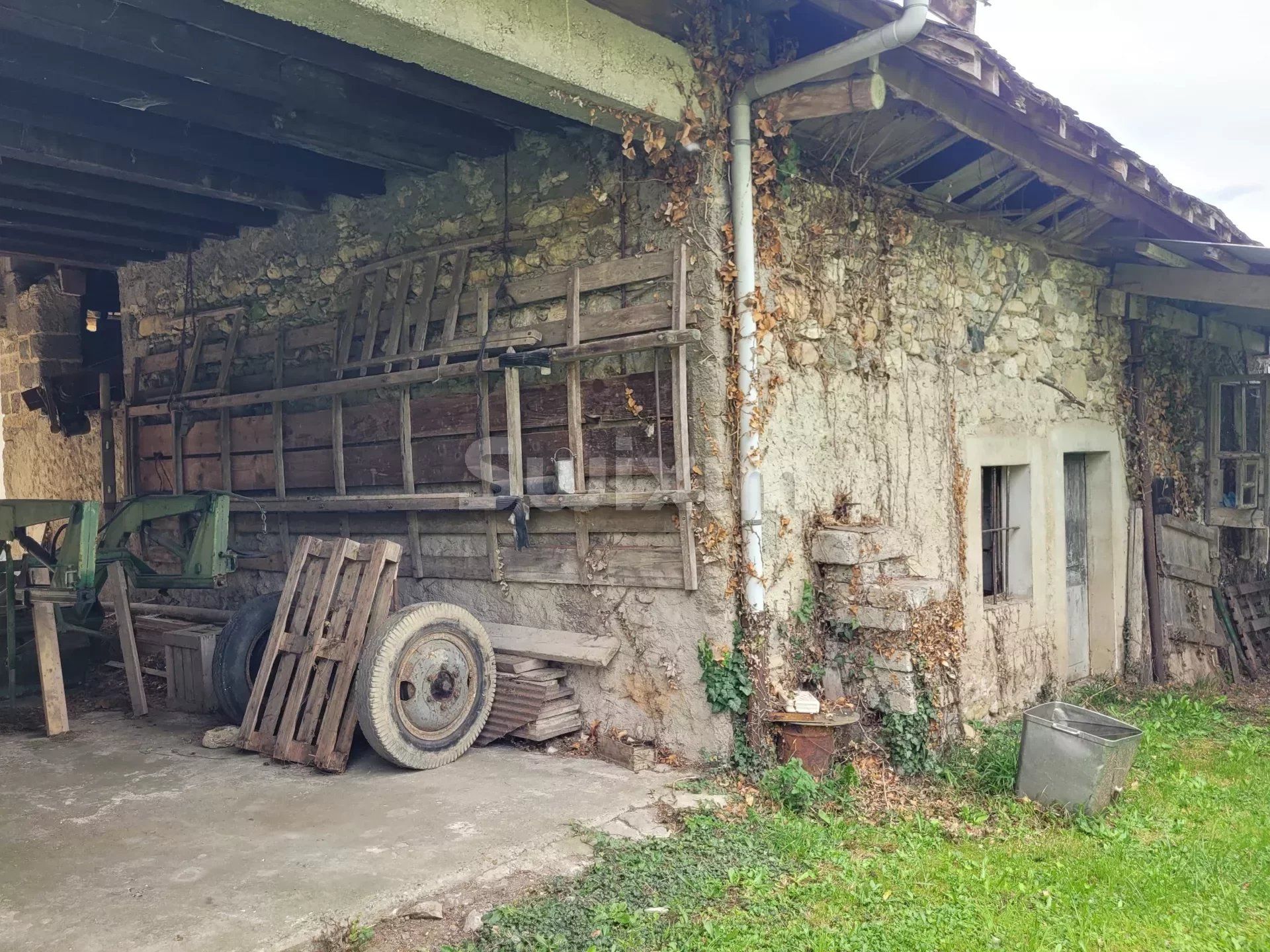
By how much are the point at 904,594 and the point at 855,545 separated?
1.18 ft

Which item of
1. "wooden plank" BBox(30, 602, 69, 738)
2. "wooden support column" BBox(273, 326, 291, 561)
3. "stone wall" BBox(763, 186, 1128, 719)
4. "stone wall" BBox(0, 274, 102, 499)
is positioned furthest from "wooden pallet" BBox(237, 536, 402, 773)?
"stone wall" BBox(0, 274, 102, 499)

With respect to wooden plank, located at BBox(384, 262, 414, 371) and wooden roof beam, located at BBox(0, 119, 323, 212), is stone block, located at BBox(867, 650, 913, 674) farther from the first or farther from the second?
wooden roof beam, located at BBox(0, 119, 323, 212)

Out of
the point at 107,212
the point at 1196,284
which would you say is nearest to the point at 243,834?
the point at 107,212

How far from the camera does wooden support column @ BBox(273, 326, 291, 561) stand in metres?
7.26

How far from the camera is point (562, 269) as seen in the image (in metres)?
5.65

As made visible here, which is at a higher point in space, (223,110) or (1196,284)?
(223,110)

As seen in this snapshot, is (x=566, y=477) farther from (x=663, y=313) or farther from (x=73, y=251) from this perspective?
(x=73, y=251)

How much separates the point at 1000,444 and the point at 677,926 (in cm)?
451

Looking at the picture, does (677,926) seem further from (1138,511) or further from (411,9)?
(1138,511)

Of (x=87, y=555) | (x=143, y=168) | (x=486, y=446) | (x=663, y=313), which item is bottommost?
(x=87, y=555)

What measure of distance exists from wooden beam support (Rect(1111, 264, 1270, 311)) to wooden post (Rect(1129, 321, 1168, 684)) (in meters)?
0.45

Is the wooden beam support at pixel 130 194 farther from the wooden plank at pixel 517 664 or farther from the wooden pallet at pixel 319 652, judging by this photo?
the wooden plank at pixel 517 664

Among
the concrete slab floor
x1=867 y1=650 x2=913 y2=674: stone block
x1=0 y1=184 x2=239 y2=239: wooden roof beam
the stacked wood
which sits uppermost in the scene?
x1=0 y1=184 x2=239 y2=239: wooden roof beam

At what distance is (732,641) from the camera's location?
5117 millimetres
